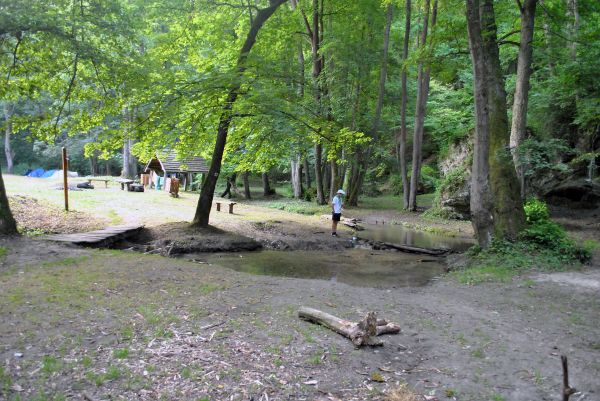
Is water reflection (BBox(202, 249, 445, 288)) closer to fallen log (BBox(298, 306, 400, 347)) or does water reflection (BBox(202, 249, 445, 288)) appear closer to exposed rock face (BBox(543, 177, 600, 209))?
fallen log (BBox(298, 306, 400, 347))

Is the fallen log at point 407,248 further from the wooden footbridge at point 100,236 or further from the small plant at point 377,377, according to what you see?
the small plant at point 377,377

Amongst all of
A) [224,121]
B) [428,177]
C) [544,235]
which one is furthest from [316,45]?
[544,235]

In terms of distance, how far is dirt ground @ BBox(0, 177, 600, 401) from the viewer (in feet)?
14.1

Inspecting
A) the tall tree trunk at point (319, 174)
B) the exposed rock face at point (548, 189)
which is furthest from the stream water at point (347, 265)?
the tall tree trunk at point (319, 174)

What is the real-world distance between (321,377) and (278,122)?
963 cm

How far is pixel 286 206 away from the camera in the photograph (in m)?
25.8

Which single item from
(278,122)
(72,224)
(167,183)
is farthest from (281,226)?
(167,183)

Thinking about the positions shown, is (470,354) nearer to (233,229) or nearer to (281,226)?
(233,229)

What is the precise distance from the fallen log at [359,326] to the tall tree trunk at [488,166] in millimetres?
6380

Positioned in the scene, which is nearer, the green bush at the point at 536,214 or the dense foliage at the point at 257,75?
the dense foliage at the point at 257,75

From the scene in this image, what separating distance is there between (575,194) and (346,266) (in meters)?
13.9

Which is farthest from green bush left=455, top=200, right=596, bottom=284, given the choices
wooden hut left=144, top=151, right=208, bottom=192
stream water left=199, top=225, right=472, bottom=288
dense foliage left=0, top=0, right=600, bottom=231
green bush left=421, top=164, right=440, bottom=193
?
wooden hut left=144, top=151, right=208, bottom=192

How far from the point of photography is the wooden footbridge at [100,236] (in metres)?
11.0

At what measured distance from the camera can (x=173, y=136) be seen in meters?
13.3
